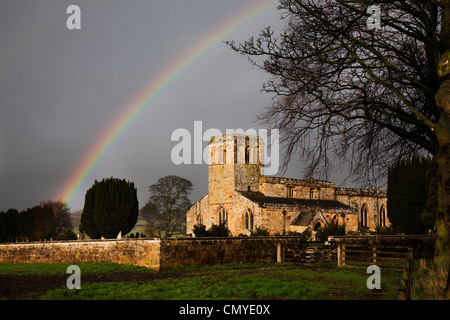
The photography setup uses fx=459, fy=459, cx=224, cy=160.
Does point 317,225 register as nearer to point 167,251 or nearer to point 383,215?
point 383,215

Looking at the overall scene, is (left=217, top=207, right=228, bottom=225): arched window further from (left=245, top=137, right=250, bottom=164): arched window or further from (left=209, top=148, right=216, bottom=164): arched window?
(left=245, top=137, right=250, bottom=164): arched window

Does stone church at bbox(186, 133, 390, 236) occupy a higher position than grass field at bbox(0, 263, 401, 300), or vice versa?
stone church at bbox(186, 133, 390, 236)

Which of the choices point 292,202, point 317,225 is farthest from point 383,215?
point 317,225

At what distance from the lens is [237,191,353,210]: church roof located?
4375 cm

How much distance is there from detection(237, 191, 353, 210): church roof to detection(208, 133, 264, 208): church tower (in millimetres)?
1425

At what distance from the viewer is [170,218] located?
56.4 meters

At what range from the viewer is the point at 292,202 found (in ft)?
149

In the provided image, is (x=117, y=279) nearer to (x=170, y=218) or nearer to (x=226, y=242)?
(x=226, y=242)

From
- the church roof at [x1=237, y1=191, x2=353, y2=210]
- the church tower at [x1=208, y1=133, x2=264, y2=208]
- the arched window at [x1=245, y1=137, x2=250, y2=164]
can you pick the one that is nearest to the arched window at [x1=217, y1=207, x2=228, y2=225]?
the church tower at [x1=208, y1=133, x2=264, y2=208]

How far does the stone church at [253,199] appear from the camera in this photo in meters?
42.2

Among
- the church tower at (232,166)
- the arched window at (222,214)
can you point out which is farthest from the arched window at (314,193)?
the arched window at (222,214)

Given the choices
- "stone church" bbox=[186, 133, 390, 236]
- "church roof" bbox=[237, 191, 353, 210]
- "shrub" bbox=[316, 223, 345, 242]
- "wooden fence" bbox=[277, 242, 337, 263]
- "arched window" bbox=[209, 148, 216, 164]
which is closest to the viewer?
"wooden fence" bbox=[277, 242, 337, 263]

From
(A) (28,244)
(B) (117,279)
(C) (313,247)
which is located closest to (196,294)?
(B) (117,279)

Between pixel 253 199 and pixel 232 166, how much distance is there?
14.7 ft
